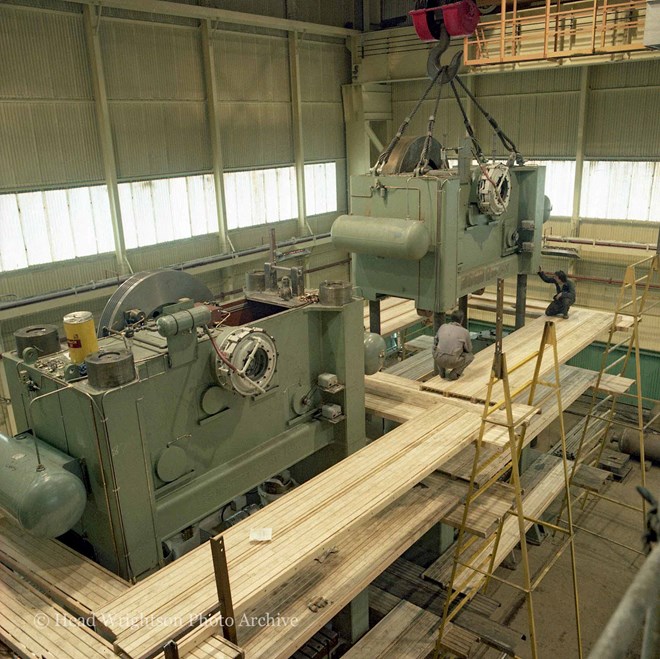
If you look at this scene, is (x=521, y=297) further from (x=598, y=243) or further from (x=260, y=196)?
(x=260, y=196)

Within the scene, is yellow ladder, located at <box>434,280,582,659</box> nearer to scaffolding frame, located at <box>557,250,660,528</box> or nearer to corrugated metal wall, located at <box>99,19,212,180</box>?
scaffolding frame, located at <box>557,250,660,528</box>

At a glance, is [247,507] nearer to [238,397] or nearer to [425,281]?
[238,397]

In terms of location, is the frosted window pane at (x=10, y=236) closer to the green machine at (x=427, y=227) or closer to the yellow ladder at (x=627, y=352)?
the green machine at (x=427, y=227)

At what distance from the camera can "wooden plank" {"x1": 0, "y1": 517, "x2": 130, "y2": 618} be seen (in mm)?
3818

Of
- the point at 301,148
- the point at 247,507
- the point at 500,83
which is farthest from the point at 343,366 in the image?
the point at 500,83

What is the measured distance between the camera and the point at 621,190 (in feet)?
35.3

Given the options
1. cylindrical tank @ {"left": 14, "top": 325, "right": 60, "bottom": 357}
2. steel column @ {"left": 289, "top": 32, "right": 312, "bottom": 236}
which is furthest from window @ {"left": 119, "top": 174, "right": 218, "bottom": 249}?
cylindrical tank @ {"left": 14, "top": 325, "right": 60, "bottom": 357}

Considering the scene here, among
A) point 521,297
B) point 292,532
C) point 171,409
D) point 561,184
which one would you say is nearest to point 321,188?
point 561,184

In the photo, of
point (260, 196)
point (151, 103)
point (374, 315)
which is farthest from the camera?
point (260, 196)

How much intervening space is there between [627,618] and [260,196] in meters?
10.9

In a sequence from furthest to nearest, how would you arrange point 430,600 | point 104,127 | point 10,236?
point 104,127, point 10,236, point 430,600

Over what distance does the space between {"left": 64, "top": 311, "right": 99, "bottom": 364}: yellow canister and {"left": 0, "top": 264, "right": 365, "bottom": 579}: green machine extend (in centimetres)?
8

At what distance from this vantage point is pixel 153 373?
162 inches

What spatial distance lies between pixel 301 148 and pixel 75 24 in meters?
4.55
